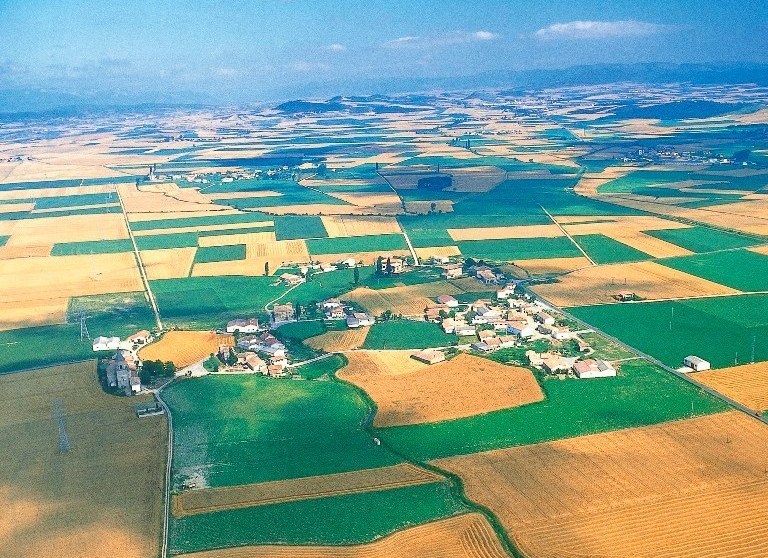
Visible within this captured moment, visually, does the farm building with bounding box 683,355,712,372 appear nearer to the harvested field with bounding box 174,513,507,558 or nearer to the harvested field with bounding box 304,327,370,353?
the harvested field with bounding box 304,327,370,353

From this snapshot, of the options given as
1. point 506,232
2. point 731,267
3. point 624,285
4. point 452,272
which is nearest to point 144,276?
point 452,272

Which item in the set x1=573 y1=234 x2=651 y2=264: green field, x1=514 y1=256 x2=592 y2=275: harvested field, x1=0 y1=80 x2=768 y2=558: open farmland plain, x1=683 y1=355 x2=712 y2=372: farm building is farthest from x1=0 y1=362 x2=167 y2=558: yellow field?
x1=573 y1=234 x2=651 y2=264: green field

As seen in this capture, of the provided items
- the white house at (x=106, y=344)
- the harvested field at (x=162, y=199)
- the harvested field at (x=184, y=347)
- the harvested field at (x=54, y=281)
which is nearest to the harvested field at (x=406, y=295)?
the harvested field at (x=184, y=347)

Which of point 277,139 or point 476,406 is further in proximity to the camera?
point 277,139

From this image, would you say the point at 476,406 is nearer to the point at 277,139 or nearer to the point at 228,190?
the point at 228,190

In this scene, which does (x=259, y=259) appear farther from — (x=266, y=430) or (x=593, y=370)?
(x=593, y=370)

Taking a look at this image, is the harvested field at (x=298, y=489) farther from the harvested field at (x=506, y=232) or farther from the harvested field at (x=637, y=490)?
the harvested field at (x=506, y=232)

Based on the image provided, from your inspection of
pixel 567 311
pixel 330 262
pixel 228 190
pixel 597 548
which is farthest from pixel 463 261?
pixel 228 190
